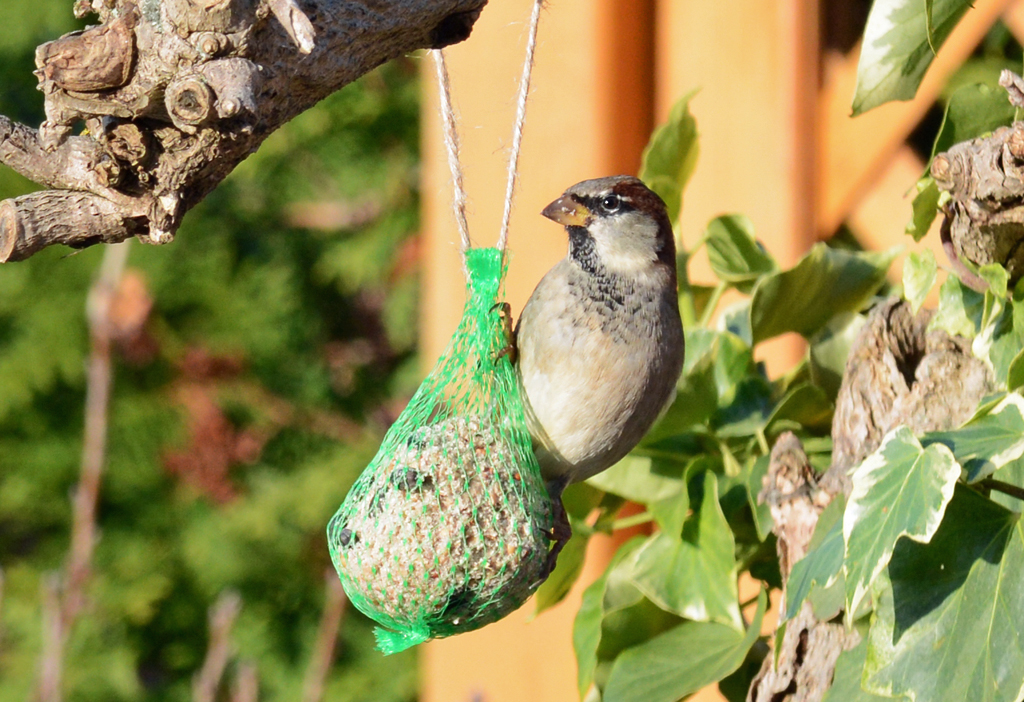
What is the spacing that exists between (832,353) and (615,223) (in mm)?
297

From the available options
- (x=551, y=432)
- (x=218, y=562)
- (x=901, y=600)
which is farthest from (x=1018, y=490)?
(x=218, y=562)

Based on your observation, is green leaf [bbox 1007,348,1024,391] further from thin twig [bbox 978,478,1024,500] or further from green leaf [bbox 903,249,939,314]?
green leaf [bbox 903,249,939,314]

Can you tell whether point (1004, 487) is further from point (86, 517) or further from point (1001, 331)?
point (86, 517)

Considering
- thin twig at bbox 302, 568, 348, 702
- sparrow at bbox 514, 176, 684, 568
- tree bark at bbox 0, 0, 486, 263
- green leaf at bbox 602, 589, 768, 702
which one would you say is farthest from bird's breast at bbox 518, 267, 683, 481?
thin twig at bbox 302, 568, 348, 702

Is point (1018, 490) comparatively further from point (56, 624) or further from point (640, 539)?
point (56, 624)

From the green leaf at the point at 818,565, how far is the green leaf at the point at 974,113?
1.29ft

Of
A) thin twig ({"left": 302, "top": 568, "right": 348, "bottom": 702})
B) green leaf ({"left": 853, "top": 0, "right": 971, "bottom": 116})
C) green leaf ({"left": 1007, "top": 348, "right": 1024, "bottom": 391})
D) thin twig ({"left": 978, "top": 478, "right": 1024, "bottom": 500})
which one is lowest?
thin twig ({"left": 302, "top": 568, "right": 348, "bottom": 702})

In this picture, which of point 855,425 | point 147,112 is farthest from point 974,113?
point 147,112

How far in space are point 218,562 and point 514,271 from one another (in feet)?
3.82

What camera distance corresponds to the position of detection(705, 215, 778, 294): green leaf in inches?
54.5

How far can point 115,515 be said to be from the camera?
8.98ft

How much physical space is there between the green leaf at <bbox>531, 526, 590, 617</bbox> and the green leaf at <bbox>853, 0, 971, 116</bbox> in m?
0.60

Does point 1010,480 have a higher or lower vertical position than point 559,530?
higher

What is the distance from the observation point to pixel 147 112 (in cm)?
83
